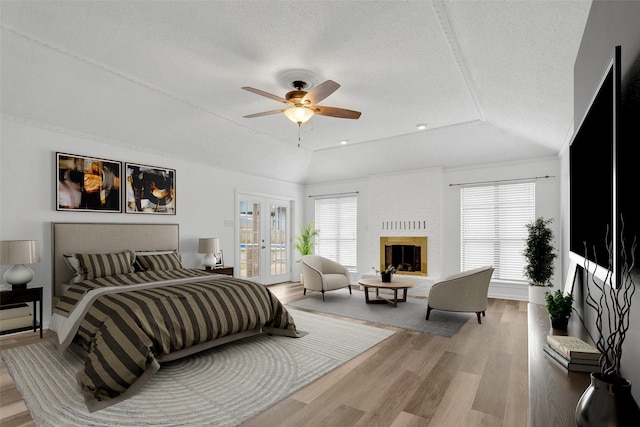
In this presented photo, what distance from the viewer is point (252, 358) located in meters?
3.30

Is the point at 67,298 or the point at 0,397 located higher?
the point at 67,298

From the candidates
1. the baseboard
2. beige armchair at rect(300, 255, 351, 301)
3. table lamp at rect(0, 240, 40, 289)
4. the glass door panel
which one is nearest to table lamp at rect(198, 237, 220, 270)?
the glass door panel

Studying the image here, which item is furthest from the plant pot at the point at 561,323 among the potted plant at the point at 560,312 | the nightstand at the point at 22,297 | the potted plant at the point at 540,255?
the nightstand at the point at 22,297

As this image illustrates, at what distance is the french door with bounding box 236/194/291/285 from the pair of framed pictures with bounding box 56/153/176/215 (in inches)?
63.4

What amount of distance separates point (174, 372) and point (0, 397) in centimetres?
117

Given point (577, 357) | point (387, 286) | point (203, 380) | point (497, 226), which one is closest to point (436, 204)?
point (497, 226)

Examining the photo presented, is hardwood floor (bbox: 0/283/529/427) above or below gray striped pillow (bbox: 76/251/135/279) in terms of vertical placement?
below

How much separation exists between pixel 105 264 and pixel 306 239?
14.3 ft

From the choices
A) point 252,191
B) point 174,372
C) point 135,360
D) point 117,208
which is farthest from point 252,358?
point 252,191

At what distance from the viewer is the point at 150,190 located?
5.40 m

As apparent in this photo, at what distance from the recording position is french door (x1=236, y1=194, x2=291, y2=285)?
7000mm

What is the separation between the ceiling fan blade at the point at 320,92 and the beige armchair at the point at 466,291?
112 inches

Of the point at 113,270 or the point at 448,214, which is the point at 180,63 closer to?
the point at 113,270

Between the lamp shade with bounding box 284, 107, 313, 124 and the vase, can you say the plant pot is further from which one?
the lamp shade with bounding box 284, 107, 313, 124
